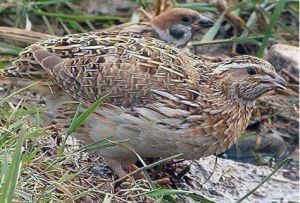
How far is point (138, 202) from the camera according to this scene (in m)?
4.77

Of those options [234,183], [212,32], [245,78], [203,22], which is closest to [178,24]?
[203,22]

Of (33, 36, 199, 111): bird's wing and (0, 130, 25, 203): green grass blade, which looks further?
(33, 36, 199, 111): bird's wing

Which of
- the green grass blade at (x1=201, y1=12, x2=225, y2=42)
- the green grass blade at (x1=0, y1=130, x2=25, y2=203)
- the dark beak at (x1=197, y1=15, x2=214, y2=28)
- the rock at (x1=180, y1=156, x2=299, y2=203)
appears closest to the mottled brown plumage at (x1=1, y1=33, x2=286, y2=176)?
the rock at (x1=180, y1=156, x2=299, y2=203)

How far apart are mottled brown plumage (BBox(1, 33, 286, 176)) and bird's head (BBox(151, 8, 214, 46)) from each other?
1977mm

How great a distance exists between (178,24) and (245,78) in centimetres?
218

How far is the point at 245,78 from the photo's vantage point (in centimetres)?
523

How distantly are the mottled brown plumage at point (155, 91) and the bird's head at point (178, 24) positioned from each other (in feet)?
6.49

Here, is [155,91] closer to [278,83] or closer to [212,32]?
[278,83]

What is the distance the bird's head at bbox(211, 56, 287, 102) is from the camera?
5.21m

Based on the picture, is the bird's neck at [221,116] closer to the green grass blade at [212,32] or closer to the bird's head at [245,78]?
→ the bird's head at [245,78]

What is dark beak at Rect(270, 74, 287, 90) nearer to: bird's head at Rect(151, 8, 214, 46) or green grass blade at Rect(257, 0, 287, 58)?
green grass blade at Rect(257, 0, 287, 58)

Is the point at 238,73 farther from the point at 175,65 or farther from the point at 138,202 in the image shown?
the point at 138,202

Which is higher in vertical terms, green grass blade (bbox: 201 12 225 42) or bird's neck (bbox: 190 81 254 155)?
bird's neck (bbox: 190 81 254 155)

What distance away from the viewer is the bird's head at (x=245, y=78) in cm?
521
